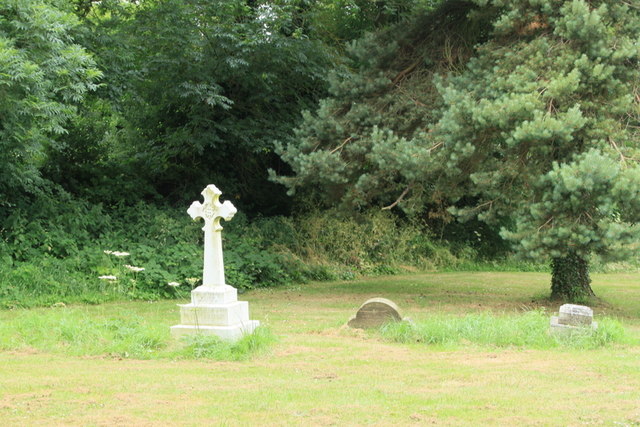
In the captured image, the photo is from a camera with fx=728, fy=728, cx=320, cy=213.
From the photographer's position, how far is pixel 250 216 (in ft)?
66.3

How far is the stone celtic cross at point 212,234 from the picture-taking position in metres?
9.17

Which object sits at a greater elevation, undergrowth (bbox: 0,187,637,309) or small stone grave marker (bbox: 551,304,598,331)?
undergrowth (bbox: 0,187,637,309)

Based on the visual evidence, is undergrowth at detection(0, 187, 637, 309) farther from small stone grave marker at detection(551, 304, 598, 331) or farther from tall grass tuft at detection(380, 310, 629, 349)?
small stone grave marker at detection(551, 304, 598, 331)

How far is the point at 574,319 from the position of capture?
891cm

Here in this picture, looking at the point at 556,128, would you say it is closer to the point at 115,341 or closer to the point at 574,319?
the point at 574,319

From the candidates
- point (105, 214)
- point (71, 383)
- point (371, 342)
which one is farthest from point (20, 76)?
point (105, 214)

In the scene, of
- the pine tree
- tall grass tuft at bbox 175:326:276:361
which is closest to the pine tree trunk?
the pine tree

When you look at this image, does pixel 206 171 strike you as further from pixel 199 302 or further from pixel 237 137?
pixel 199 302

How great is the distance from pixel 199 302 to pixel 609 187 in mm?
6279

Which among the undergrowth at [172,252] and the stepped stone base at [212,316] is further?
the undergrowth at [172,252]

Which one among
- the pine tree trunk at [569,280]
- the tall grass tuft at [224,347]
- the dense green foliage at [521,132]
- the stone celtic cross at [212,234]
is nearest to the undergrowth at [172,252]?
the stone celtic cross at [212,234]

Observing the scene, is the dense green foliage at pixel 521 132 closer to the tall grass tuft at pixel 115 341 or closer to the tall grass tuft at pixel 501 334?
the tall grass tuft at pixel 501 334

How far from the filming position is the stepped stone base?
28.7 feet

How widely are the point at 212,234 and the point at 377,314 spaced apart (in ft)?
8.00
